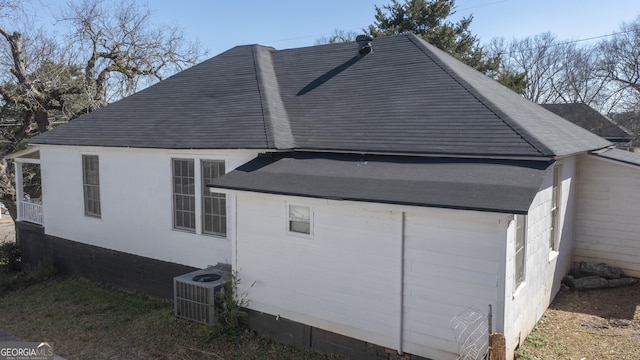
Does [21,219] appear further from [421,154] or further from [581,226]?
[581,226]

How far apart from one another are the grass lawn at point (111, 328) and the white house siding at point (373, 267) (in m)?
0.82

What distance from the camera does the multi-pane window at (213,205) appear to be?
31.0ft

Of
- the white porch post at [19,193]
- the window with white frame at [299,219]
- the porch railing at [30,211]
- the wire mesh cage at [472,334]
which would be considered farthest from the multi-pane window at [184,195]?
the white porch post at [19,193]

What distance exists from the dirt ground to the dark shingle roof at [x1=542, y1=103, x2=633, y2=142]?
86.5 feet

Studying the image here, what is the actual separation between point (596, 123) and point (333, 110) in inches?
1190

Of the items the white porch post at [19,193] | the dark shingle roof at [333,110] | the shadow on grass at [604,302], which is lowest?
the shadow on grass at [604,302]

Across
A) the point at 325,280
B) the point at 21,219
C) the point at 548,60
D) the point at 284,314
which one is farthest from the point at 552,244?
the point at 548,60

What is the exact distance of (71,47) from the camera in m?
20.3

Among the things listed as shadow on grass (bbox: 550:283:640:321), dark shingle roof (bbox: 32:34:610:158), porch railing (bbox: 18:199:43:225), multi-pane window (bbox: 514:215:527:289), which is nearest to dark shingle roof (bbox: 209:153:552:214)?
dark shingle roof (bbox: 32:34:610:158)

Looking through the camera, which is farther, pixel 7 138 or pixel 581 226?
pixel 7 138

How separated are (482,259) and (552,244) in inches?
165

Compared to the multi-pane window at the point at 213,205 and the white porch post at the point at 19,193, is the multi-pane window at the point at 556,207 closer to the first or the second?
the multi-pane window at the point at 213,205

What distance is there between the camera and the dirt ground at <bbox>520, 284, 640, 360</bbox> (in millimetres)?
6715

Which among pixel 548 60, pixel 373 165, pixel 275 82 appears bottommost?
pixel 373 165
